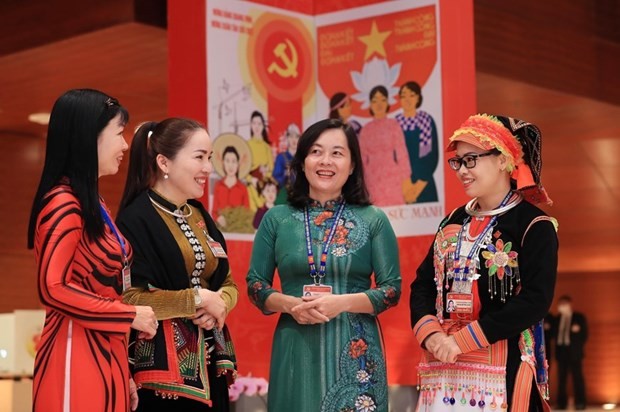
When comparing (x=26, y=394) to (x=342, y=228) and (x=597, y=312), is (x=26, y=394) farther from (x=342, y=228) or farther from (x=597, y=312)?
(x=597, y=312)

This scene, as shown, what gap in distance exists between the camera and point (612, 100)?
823 centimetres

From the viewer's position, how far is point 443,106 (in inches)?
204

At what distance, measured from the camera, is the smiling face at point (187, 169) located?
362cm

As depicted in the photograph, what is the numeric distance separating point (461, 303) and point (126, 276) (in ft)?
3.68

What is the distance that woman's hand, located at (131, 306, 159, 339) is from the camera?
3.10 m

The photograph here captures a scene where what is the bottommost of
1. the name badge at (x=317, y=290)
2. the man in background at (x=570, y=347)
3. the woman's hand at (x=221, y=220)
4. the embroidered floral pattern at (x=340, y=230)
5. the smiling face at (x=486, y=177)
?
the man in background at (x=570, y=347)

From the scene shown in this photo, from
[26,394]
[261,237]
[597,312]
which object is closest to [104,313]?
[261,237]

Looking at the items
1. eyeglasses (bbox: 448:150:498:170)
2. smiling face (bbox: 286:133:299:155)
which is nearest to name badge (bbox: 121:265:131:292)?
eyeglasses (bbox: 448:150:498:170)

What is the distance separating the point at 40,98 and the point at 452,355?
18.5 ft

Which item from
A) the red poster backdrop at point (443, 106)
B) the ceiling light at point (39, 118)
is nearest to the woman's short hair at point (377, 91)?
the red poster backdrop at point (443, 106)

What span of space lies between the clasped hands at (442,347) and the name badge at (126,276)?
1.05 metres

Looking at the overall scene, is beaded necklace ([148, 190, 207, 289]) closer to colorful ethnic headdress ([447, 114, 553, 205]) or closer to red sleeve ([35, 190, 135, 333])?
red sleeve ([35, 190, 135, 333])

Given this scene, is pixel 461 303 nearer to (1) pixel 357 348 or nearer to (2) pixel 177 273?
(1) pixel 357 348

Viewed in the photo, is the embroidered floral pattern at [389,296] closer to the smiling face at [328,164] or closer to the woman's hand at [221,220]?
the smiling face at [328,164]
